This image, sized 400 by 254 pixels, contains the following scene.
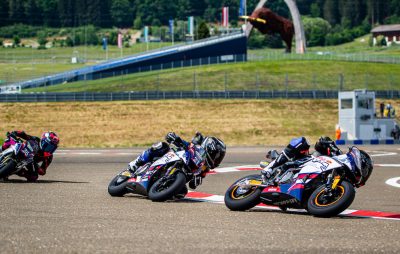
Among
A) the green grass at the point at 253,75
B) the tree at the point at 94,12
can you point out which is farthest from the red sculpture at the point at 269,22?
the tree at the point at 94,12

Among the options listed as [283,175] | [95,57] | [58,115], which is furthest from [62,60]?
[283,175]

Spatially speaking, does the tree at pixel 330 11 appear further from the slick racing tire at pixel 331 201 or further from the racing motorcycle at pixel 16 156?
the slick racing tire at pixel 331 201

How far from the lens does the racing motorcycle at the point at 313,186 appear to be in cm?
1312

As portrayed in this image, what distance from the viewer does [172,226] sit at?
12.3 metres

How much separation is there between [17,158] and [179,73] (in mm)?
57721

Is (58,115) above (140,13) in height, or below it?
below

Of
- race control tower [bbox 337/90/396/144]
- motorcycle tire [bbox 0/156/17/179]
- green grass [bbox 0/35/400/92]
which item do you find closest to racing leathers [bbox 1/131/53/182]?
motorcycle tire [bbox 0/156/17/179]

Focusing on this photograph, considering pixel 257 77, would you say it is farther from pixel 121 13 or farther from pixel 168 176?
pixel 121 13

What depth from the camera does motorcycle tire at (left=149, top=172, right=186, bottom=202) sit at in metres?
15.6

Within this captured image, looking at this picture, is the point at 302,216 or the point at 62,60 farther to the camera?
the point at 62,60

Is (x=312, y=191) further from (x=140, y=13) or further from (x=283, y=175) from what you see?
(x=140, y=13)

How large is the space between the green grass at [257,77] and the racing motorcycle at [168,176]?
47.8 metres

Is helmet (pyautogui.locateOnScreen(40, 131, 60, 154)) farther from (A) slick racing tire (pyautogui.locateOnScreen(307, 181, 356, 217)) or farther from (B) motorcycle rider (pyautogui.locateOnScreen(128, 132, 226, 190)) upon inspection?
(A) slick racing tire (pyautogui.locateOnScreen(307, 181, 356, 217))

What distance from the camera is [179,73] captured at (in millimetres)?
77812
